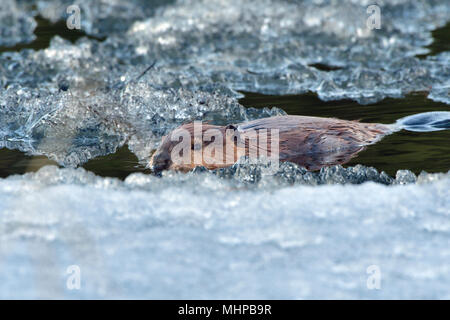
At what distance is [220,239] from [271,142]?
1.55m

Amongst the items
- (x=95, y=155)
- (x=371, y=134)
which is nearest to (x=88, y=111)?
(x=95, y=155)

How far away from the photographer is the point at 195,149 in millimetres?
4047

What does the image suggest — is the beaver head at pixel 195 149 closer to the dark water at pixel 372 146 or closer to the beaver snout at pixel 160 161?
the beaver snout at pixel 160 161

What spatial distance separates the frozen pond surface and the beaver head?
0.20 meters

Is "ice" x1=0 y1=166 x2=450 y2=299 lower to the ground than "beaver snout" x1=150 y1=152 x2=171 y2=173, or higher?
lower

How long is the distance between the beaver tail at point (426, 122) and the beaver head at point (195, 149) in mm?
1547

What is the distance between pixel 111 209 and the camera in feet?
9.91

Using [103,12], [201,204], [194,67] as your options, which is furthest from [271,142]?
[103,12]

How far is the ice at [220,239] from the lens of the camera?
2.46 m

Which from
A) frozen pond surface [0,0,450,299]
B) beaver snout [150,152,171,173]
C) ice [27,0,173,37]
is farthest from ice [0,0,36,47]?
beaver snout [150,152,171,173]

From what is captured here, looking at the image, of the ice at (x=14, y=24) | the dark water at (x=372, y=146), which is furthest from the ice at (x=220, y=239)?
the ice at (x=14, y=24)

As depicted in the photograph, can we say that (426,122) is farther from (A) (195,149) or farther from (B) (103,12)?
(B) (103,12)

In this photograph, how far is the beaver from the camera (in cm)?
402

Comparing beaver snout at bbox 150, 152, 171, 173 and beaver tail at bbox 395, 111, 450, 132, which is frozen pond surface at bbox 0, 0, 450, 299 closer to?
beaver snout at bbox 150, 152, 171, 173
